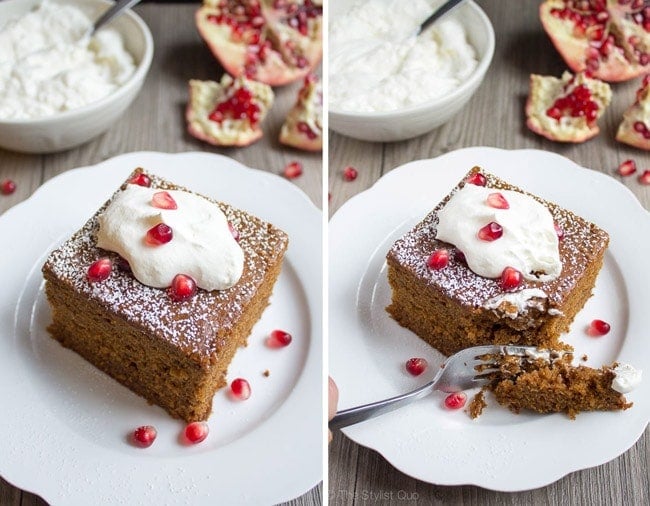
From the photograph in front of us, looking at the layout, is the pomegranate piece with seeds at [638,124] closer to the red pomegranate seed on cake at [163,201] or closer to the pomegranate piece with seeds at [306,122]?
the pomegranate piece with seeds at [306,122]

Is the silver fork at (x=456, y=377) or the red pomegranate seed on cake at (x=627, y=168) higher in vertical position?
the red pomegranate seed on cake at (x=627, y=168)

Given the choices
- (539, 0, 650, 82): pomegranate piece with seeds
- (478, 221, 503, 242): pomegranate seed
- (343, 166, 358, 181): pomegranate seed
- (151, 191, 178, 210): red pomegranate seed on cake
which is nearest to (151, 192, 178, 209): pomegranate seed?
(151, 191, 178, 210): red pomegranate seed on cake

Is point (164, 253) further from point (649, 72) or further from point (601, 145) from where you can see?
point (649, 72)

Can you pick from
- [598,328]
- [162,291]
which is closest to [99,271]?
[162,291]

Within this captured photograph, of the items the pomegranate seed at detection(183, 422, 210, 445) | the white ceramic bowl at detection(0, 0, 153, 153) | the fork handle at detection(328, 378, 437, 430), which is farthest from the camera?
the white ceramic bowl at detection(0, 0, 153, 153)

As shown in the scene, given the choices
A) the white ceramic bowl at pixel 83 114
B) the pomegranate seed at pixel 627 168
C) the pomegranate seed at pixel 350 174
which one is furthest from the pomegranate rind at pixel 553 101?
the white ceramic bowl at pixel 83 114

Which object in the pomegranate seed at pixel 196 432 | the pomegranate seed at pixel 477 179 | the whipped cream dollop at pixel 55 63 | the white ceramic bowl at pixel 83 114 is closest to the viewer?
the pomegranate seed at pixel 196 432

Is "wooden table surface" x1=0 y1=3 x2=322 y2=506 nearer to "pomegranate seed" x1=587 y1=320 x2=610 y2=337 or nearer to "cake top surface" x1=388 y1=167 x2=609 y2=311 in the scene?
"cake top surface" x1=388 y1=167 x2=609 y2=311

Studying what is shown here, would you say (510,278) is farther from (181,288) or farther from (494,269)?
(181,288)
